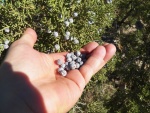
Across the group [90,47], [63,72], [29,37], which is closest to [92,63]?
[90,47]

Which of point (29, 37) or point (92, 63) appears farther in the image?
point (92, 63)

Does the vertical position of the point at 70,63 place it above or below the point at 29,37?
below

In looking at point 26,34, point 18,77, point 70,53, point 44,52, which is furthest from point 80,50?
point 18,77

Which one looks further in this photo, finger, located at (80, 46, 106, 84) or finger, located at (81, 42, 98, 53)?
finger, located at (81, 42, 98, 53)

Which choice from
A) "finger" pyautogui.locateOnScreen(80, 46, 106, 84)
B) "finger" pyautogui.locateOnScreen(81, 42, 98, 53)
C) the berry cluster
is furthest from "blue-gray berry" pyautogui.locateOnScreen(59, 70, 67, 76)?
"finger" pyautogui.locateOnScreen(81, 42, 98, 53)

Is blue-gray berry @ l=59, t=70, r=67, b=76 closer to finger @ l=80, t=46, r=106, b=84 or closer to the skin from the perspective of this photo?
the skin

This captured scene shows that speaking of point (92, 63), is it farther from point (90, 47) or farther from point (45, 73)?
point (45, 73)

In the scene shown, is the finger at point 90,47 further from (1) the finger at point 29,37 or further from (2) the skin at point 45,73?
(1) the finger at point 29,37

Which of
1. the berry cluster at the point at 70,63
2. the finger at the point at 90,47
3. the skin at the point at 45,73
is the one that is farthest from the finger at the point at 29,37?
the finger at the point at 90,47
